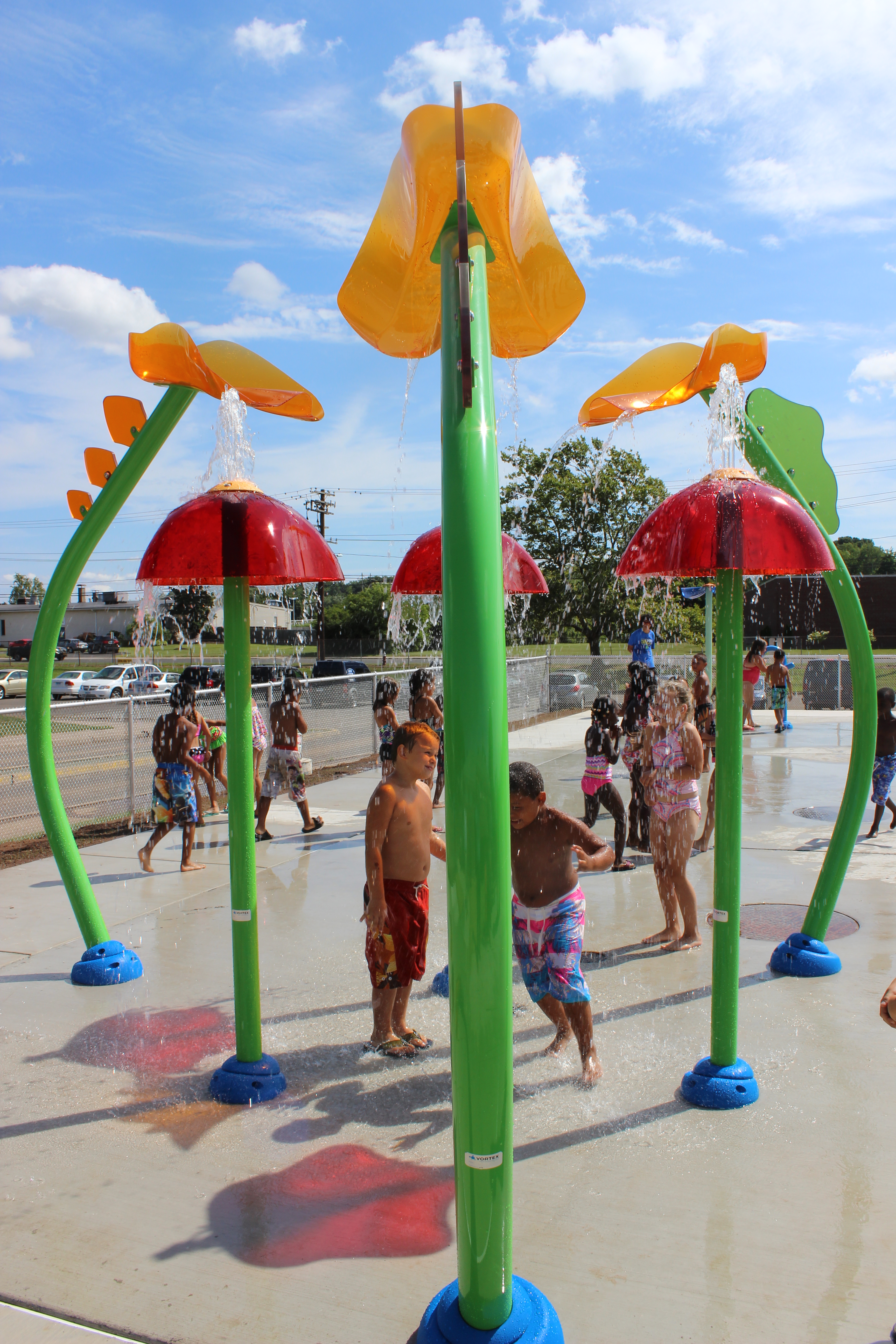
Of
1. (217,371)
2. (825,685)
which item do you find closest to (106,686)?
(825,685)

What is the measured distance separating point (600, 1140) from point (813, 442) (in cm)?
392

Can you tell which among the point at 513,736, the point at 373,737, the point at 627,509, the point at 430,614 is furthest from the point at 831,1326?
the point at 627,509

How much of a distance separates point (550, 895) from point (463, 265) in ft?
8.66

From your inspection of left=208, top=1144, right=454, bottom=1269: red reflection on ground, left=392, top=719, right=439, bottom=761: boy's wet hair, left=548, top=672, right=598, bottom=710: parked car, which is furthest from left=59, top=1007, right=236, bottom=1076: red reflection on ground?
left=548, top=672, right=598, bottom=710: parked car

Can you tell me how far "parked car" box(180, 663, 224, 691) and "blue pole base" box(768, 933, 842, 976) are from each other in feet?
12.5

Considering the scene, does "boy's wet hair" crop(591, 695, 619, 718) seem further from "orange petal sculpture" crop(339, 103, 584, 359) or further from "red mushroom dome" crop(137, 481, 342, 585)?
"orange petal sculpture" crop(339, 103, 584, 359)

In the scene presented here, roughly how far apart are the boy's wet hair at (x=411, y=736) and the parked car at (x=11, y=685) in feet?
99.4

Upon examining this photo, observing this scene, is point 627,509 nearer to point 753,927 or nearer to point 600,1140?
point 753,927

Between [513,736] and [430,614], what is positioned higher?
[430,614]

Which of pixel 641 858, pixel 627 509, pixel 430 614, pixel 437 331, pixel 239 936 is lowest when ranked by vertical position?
pixel 641 858

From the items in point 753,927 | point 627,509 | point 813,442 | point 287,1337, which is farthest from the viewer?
point 627,509

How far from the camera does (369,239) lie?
275 cm

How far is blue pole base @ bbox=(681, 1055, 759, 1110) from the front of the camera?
12.6 ft

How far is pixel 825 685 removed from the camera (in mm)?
23203
